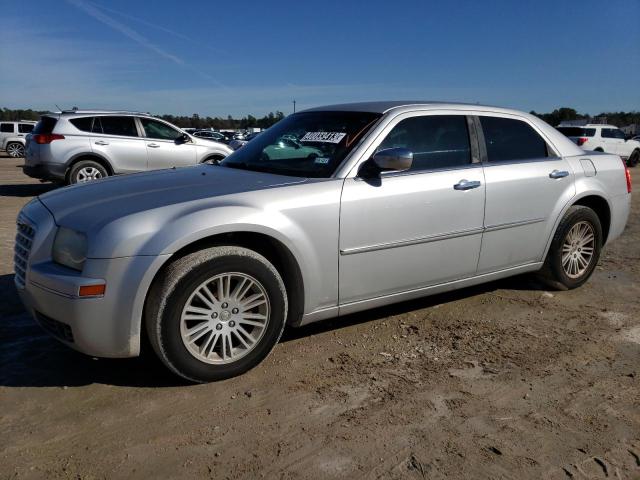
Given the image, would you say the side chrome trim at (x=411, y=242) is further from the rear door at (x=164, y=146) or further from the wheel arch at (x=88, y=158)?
the wheel arch at (x=88, y=158)

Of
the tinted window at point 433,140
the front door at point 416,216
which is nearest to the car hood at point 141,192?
the front door at point 416,216

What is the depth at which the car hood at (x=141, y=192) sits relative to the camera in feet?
10.0

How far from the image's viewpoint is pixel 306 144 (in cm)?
405

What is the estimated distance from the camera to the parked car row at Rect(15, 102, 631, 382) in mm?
2939

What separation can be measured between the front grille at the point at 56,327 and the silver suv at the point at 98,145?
7718mm

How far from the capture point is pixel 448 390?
3150 mm

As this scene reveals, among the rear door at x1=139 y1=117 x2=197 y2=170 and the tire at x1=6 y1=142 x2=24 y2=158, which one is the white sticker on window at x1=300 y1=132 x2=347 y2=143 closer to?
the rear door at x1=139 y1=117 x2=197 y2=170

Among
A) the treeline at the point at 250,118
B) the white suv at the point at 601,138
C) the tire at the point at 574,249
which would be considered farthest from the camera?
the treeline at the point at 250,118

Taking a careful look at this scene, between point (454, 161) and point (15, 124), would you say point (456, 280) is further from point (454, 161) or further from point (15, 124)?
point (15, 124)

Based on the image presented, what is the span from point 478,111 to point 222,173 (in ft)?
6.84

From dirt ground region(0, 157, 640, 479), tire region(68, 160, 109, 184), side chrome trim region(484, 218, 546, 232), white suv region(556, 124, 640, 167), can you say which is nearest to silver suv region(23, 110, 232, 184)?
tire region(68, 160, 109, 184)

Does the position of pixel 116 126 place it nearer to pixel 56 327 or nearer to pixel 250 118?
pixel 56 327

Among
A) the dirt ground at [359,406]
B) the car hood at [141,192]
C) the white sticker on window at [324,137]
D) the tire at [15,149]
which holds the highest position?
the white sticker on window at [324,137]

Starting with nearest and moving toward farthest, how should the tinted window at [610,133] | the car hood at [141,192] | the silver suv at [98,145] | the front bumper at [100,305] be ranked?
the front bumper at [100,305], the car hood at [141,192], the silver suv at [98,145], the tinted window at [610,133]
